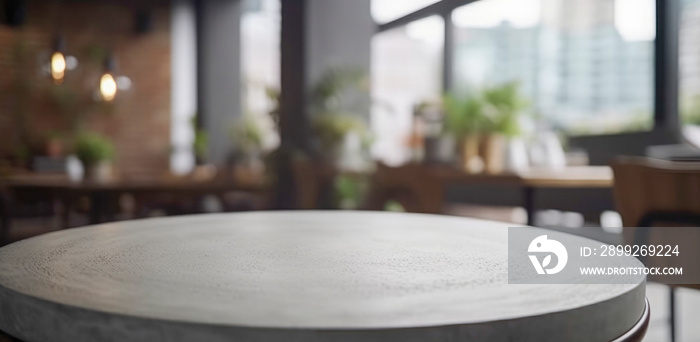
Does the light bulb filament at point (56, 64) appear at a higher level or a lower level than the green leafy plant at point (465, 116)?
higher

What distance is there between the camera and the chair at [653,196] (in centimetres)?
160

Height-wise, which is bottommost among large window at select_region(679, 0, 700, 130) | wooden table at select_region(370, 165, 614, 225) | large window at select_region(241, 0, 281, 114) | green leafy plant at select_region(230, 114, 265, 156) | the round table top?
wooden table at select_region(370, 165, 614, 225)

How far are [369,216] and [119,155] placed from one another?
7976 millimetres

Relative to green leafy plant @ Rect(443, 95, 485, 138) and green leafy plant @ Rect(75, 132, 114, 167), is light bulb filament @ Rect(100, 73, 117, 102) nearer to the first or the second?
green leafy plant @ Rect(75, 132, 114, 167)

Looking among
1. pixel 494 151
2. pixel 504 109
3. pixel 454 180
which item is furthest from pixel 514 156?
pixel 454 180

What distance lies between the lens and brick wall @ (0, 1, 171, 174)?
25.2 feet

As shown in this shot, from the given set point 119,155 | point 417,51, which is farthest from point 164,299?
point 119,155

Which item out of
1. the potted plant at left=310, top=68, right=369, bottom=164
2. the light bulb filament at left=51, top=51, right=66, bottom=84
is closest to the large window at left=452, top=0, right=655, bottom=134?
the potted plant at left=310, top=68, right=369, bottom=164

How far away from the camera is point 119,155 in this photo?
834 cm

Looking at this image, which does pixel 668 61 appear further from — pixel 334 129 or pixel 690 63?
pixel 334 129

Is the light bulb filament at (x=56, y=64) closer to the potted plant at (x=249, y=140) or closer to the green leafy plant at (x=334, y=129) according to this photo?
the potted plant at (x=249, y=140)

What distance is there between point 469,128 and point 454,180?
331 mm

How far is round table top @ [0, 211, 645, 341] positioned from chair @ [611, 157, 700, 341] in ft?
3.62

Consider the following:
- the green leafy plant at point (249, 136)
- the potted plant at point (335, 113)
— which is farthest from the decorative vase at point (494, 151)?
the green leafy plant at point (249, 136)
